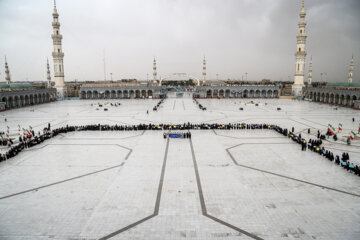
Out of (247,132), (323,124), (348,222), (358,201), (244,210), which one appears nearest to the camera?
(348,222)

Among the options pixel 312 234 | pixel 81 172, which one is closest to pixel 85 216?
pixel 81 172

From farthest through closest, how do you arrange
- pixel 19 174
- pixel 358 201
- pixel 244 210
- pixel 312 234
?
1. pixel 19 174
2. pixel 358 201
3. pixel 244 210
4. pixel 312 234

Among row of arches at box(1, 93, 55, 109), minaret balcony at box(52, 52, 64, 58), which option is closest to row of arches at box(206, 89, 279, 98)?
minaret balcony at box(52, 52, 64, 58)

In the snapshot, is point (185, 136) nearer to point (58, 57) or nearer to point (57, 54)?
point (57, 54)

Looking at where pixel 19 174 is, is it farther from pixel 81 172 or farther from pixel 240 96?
pixel 240 96

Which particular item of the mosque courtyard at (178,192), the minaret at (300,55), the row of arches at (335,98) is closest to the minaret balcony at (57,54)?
the mosque courtyard at (178,192)

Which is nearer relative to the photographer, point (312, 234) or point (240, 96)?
point (312, 234)

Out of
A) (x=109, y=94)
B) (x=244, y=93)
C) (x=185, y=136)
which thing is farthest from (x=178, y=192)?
(x=244, y=93)
